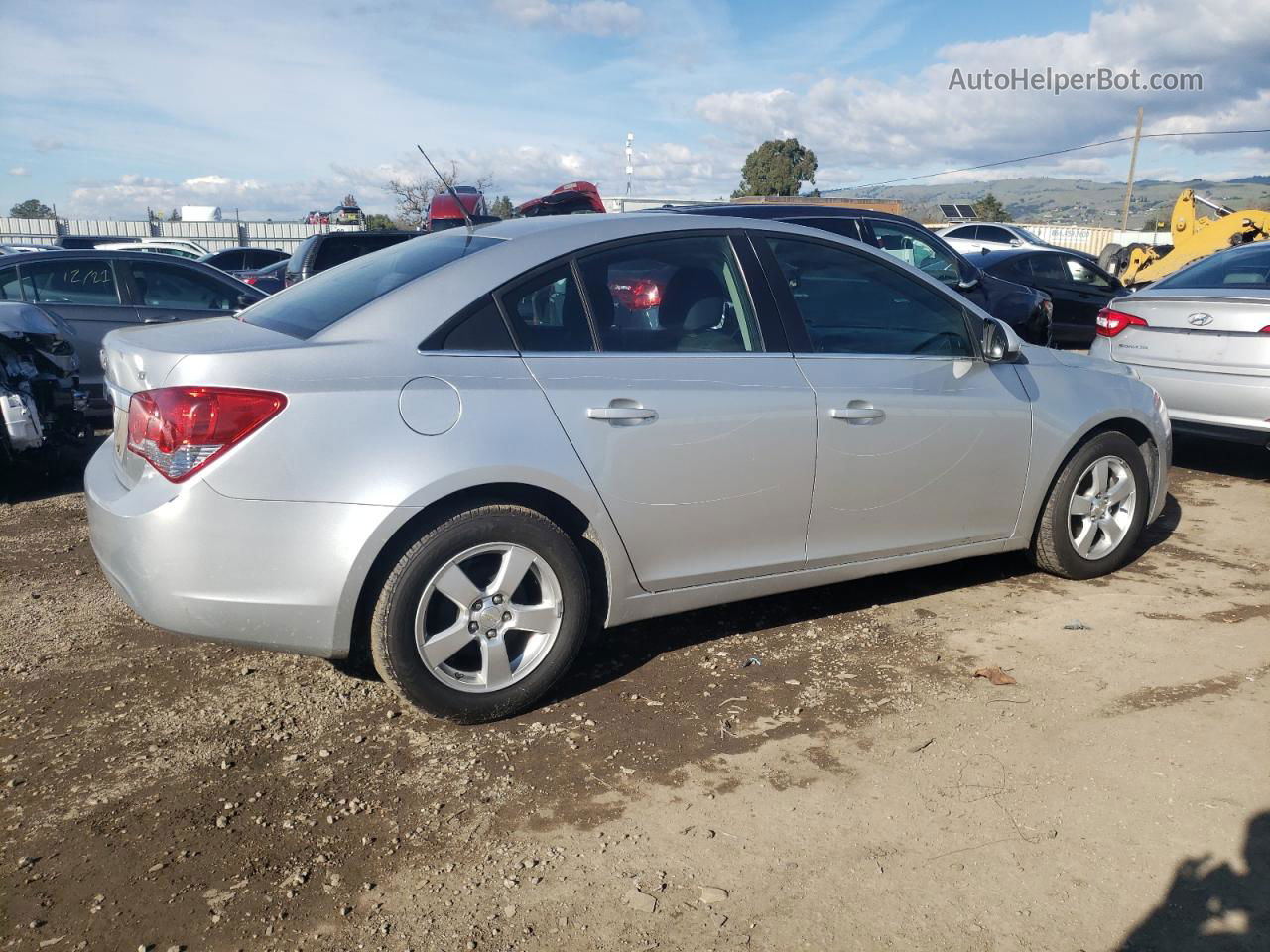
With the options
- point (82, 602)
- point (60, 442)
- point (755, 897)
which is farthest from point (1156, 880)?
point (60, 442)

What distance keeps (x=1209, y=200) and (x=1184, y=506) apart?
1706 centimetres

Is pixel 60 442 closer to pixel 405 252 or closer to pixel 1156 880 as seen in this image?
pixel 405 252

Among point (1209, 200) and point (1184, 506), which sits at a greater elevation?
point (1209, 200)

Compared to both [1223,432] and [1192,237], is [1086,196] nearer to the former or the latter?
[1192,237]

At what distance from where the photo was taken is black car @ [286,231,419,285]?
35.4 ft

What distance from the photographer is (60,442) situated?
6352mm

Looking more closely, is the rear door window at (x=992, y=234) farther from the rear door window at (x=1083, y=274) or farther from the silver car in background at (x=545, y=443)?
the silver car in background at (x=545, y=443)

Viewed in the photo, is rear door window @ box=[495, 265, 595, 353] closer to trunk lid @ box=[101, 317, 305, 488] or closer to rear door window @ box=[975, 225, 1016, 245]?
trunk lid @ box=[101, 317, 305, 488]

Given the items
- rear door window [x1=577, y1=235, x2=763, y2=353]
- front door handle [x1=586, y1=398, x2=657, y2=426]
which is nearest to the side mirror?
rear door window [x1=577, y1=235, x2=763, y2=353]

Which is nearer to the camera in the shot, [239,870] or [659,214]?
[239,870]

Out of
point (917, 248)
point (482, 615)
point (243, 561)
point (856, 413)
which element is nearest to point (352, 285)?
point (243, 561)

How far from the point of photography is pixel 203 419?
305cm

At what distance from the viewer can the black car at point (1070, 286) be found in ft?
45.4

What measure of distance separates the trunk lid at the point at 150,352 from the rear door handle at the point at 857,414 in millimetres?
1970
